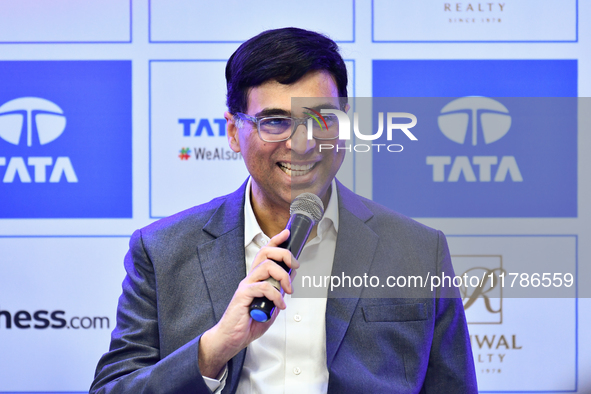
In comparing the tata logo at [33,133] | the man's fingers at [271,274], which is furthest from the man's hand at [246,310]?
the tata logo at [33,133]

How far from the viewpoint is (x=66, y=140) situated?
233 centimetres

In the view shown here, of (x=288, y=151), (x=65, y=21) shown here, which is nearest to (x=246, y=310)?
(x=288, y=151)

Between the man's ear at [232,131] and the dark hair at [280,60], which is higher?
the dark hair at [280,60]

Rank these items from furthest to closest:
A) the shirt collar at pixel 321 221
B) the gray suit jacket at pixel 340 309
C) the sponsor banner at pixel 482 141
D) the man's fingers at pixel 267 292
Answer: the sponsor banner at pixel 482 141
the shirt collar at pixel 321 221
the gray suit jacket at pixel 340 309
the man's fingers at pixel 267 292

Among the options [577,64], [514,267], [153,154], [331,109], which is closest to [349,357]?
[331,109]

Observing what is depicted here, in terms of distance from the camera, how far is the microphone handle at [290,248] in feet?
3.24

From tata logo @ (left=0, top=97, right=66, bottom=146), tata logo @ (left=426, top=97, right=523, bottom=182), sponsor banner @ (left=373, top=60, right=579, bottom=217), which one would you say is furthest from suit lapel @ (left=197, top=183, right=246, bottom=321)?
tata logo @ (left=0, top=97, right=66, bottom=146)

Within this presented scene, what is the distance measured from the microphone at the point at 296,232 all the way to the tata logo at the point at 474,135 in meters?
1.09

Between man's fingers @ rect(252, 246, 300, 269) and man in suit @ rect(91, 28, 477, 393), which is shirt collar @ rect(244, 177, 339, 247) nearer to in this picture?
man in suit @ rect(91, 28, 477, 393)

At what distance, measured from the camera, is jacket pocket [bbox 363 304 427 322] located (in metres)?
1.38

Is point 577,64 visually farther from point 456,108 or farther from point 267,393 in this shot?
point 267,393

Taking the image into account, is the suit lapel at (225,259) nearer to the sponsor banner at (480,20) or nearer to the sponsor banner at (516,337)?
the sponsor banner at (516,337)

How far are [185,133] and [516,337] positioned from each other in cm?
172

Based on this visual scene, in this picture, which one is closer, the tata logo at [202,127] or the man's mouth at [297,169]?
the man's mouth at [297,169]
